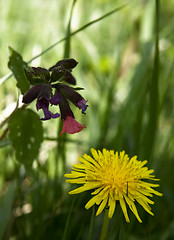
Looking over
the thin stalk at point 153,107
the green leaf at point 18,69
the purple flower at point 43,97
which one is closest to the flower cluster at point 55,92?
the purple flower at point 43,97

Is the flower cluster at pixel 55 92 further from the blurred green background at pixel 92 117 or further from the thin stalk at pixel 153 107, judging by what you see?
the thin stalk at pixel 153 107

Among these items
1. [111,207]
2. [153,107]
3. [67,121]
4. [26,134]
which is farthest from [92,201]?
[153,107]

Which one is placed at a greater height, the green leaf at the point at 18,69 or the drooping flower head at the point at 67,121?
the green leaf at the point at 18,69

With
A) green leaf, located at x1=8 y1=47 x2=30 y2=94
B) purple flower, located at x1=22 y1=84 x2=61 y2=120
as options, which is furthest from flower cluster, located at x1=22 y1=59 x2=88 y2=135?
green leaf, located at x1=8 y1=47 x2=30 y2=94

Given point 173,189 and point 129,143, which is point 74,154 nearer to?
point 129,143

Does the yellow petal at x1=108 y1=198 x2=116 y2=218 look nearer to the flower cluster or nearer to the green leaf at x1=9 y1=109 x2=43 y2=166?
the flower cluster

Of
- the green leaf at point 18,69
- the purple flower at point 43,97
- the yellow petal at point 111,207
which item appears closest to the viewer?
the yellow petal at point 111,207
